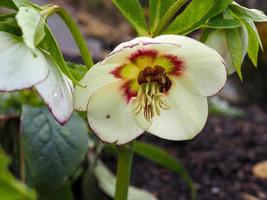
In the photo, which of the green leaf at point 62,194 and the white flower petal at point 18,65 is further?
the green leaf at point 62,194

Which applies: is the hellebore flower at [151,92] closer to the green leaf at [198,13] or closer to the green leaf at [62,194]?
the green leaf at [198,13]

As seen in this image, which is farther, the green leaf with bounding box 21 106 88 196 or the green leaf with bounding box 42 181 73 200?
the green leaf with bounding box 42 181 73 200

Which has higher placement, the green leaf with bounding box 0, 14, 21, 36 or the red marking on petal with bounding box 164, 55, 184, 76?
the green leaf with bounding box 0, 14, 21, 36

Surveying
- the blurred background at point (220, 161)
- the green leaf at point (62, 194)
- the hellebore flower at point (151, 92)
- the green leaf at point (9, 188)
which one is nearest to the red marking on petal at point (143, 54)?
the hellebore flower at point (151, 92)

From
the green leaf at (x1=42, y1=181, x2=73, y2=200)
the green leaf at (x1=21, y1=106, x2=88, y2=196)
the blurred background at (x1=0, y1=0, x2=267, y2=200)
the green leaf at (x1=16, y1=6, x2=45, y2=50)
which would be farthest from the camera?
the blurred background at (x1=0, y1=0, x2=267, y2=200)

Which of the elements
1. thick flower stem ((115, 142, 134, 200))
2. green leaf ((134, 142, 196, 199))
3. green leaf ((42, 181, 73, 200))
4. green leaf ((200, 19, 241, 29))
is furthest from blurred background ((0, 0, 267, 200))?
green leaf ((200, 19, 241, 29))

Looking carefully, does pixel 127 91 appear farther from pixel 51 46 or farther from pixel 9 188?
pixel 9 188

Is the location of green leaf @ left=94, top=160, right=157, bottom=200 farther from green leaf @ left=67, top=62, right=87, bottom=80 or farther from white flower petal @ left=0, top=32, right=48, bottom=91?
white flower petal @ left=0, top=32, right=48, bottom=91
